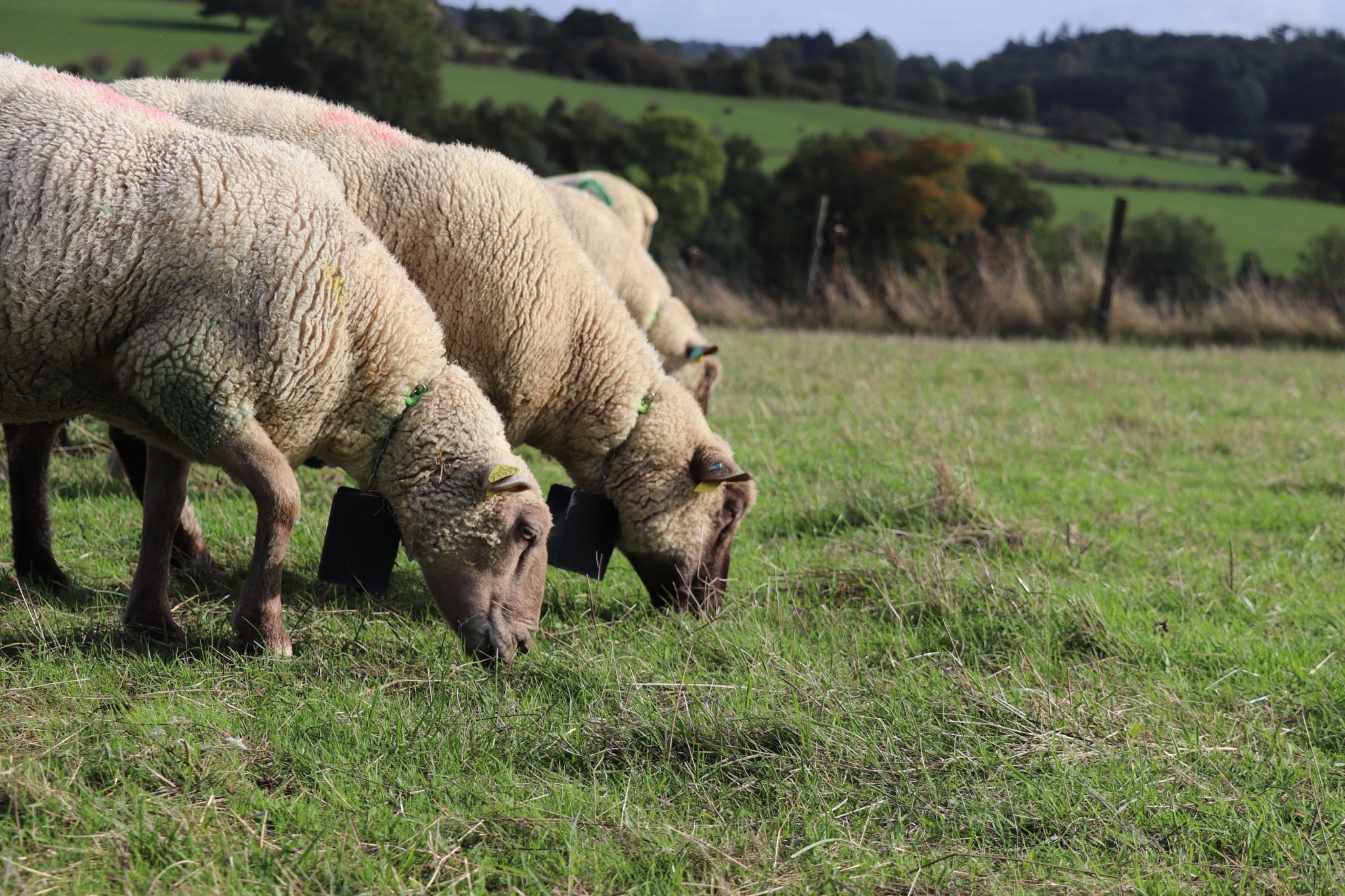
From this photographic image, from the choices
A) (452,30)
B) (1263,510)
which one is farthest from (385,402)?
(452,30)

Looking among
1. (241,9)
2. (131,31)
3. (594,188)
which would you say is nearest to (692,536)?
(594,188)

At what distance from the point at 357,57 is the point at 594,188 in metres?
31.7

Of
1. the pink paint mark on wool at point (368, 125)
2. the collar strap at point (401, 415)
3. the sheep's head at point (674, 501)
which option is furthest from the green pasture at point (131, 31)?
the collar strap at point (401, 415)

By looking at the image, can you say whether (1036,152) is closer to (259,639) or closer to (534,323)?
(534,323)

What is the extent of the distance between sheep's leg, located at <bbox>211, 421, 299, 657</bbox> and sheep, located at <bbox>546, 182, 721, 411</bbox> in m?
3.62

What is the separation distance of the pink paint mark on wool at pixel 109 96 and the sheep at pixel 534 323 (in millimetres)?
685

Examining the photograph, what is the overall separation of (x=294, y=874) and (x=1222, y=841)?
6.78 ft

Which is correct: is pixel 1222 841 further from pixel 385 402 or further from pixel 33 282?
pixel 33 282

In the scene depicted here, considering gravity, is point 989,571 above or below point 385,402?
below

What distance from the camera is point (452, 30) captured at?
5653cm

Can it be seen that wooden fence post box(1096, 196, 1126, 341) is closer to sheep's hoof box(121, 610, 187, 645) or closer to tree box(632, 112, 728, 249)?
sheep's hoof box(121, 610, 187, 645)

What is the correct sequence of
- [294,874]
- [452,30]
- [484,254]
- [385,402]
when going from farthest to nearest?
[452,30], [484,254], [385,402], [294,874]

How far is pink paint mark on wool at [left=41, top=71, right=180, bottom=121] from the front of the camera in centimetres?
340

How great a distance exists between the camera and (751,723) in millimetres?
2949
